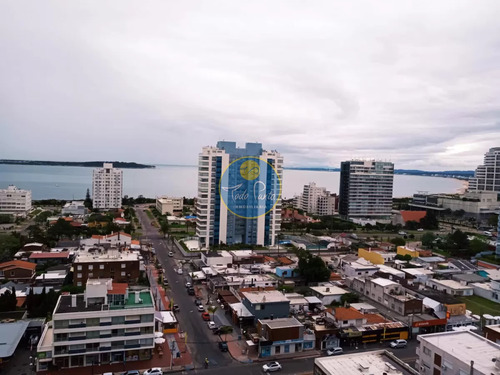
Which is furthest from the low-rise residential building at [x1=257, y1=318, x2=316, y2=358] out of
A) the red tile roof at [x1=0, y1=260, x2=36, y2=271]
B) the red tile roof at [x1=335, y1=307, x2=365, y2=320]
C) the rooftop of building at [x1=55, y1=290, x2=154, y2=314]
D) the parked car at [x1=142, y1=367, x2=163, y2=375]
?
the red tile roof at [x1=0, y1=260, x2=36, y2=271]

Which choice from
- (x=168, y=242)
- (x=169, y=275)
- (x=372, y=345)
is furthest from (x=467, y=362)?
(x=168, y=242)

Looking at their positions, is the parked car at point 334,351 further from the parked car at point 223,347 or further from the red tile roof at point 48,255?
the red tile roof at point 48,255

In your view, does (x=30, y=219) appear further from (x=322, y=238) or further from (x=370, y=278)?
(x=370, y=278)

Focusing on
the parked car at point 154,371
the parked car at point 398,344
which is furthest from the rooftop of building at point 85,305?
the parked car at point 398,344

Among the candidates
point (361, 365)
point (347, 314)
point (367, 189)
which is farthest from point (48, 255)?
point (367, 189)

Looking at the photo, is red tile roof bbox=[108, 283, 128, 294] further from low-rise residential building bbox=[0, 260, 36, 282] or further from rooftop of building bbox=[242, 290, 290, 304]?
low-rise residential building bbox=[0, 260, 36, 282]

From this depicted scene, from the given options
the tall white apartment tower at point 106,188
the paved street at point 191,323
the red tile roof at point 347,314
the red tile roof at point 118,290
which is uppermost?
the tall white apartment tower at point 106,188

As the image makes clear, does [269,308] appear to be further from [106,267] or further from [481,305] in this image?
[481,305]
